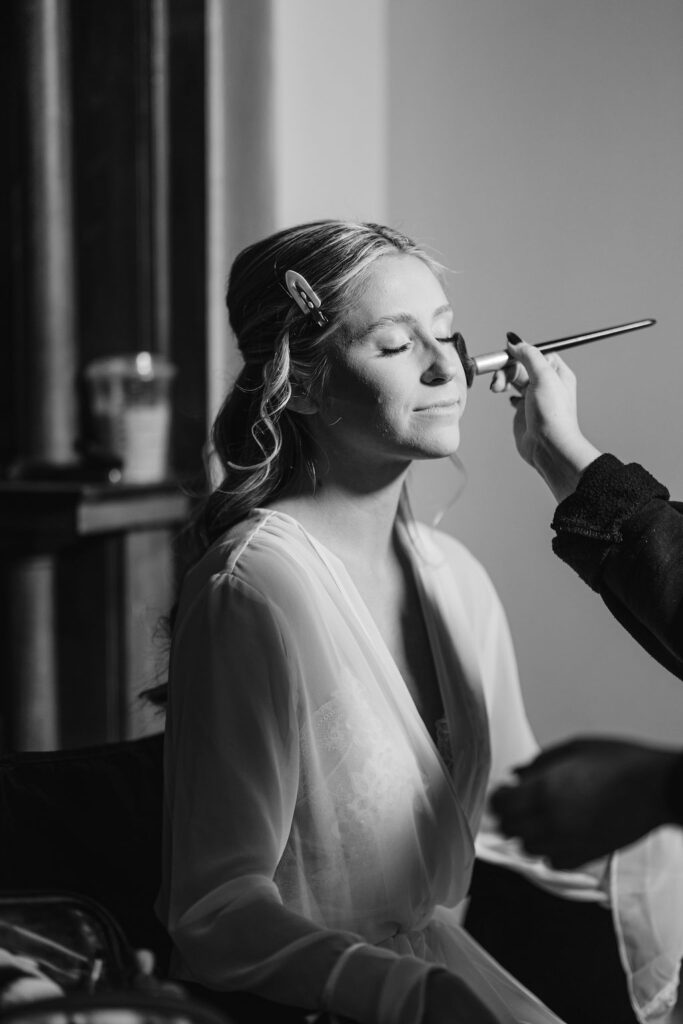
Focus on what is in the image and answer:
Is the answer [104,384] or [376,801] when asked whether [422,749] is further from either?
[104,384]

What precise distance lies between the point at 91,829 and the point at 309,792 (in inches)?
9.0

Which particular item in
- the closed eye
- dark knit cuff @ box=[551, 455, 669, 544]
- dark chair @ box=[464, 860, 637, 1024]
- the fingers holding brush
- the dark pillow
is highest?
the closed eye

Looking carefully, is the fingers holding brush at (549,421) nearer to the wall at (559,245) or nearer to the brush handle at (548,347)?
the brush handle at (548,347)

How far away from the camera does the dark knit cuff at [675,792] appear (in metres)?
0.48

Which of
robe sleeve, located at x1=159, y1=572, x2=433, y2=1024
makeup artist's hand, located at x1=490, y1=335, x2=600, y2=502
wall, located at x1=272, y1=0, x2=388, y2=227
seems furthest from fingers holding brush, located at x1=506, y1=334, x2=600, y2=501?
wall, located at x1=272, y1=0, x2=388, y2=227

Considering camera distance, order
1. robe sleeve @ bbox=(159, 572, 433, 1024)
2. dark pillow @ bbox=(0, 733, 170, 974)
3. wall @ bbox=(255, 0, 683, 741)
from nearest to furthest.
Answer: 1. robe sleeve @ bbox=(159, 572, 433, 1024)
2. dark pillow @ bbox=(0, 733, 170, 974)
3. wall @ bbox=(255, 0, 683, 741)

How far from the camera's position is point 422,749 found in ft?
3.09

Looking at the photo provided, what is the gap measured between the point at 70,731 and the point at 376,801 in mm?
1330

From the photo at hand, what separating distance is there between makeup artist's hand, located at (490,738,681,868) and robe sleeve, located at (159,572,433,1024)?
241 millimetres

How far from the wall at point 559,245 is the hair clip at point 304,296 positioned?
39 centimetres

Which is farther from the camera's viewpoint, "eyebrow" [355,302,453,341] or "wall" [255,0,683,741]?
"wall" [255,0,683,741]

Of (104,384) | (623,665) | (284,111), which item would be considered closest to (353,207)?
(284,111)

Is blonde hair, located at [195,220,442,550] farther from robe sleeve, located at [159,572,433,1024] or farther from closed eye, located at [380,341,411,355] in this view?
robe sleeve, located at [159,572,433,1024]

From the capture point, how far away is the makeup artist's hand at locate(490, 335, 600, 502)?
0.91 metres
